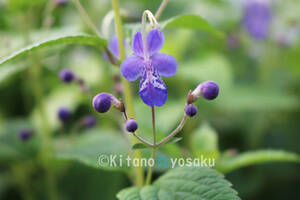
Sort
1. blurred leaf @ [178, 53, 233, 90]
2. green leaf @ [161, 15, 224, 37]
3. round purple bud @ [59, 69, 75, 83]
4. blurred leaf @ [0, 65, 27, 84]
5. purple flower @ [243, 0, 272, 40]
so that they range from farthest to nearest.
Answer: purple flower @ [243, 0, 272, 40] < blurred leaf @ [178, 53, 233, 90] < blurred leaf @ [0, 65, 27, 84] < round purple bud @ [59, 69, 75, 83] < green leaf @ [161, 15, 224, 37]

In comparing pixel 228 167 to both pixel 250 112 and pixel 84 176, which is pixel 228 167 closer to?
pixel 84 176

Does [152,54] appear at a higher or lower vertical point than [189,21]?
lower

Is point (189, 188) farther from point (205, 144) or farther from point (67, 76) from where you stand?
point (67, 76)

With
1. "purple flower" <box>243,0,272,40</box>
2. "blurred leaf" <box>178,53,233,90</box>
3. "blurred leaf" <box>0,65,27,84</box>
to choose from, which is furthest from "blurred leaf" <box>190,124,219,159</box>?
"purple flower" <box>243,0,272,40</box>

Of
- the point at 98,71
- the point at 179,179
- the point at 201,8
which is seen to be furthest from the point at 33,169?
the point at 201,8

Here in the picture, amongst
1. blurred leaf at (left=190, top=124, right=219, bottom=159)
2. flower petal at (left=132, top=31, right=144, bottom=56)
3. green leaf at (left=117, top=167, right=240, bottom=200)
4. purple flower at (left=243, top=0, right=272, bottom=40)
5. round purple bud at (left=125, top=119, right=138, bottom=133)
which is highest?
purple flower at (left=243, top=0, right=272, bottom=40)

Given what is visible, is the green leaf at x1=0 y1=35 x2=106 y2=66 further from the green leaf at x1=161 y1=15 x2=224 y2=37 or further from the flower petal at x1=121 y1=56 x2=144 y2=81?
the green leaf at x1=161 y1=15 x2=224 y2=37

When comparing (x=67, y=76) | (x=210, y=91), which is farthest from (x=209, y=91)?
(x=67, y=76)
